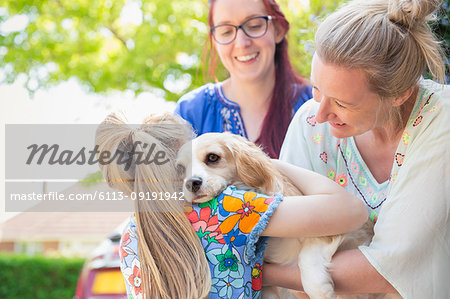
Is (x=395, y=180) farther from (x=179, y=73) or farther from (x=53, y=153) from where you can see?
(x=179, y=73)

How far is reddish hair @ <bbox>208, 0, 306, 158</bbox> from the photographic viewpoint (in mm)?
3141

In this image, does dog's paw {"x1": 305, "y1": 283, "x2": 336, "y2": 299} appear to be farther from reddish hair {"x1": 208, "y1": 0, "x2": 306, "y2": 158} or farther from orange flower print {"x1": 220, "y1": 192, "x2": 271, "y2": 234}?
reddish hair {"x1": 208, "y1": 0, "x2": 306, "y2": 158}

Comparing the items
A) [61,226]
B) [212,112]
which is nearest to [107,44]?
[61,226]

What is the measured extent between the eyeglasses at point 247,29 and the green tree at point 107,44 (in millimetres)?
3403

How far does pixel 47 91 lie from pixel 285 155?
494 centimetres

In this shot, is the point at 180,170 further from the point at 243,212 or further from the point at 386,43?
the point at 386,43

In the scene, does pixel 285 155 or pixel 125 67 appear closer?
pixel 285 155

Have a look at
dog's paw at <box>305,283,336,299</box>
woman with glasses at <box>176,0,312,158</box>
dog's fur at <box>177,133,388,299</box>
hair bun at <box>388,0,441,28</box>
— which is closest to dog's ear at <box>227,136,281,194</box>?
dog's fur at <box>177,133,388,299</box>

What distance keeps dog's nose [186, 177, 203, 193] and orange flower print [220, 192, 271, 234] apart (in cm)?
11

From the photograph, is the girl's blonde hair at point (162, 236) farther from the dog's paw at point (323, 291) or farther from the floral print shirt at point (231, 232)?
the dog's paw at point (323, 291)

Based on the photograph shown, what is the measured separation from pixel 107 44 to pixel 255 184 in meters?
6.32

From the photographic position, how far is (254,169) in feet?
6.86

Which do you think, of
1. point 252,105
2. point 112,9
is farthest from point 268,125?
point 112,9

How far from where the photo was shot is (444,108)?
2.01 metres
